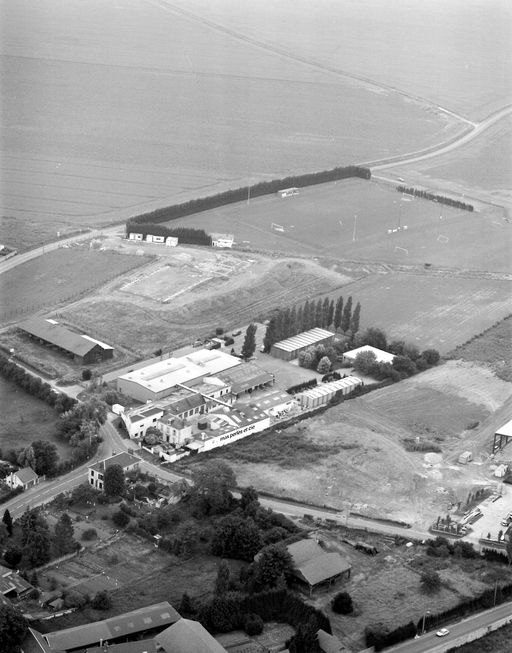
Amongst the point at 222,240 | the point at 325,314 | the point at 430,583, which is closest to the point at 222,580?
the point at 430,583

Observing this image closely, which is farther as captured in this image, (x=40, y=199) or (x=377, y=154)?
(x=377, y=154)

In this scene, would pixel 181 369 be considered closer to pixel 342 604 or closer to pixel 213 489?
pixel 213 489

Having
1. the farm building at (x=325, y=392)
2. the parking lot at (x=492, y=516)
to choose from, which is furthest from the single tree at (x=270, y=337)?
the parking lot at (x=492, y=516)

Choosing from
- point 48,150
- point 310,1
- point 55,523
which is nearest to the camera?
point 55,523

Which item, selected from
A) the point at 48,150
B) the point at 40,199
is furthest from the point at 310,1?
the point at 40,199

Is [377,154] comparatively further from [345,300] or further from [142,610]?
[142,610]

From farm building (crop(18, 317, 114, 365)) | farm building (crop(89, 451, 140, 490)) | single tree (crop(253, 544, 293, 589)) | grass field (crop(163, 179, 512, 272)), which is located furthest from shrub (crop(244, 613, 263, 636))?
grass field (crop(163, 179, 512, 272))

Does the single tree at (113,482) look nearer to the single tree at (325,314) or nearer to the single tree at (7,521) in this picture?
the single tree at (7,521)
